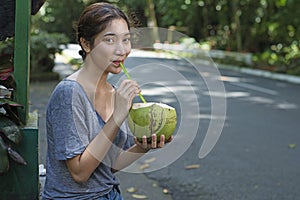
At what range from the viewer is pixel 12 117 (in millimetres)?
2283

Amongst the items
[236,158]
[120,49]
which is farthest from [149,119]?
[236,158]

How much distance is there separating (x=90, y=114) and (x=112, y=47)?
0.27 metres

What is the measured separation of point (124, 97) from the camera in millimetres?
1818

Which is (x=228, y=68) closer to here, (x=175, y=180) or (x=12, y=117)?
(x=175, y=180)

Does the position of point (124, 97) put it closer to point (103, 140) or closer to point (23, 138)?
point (103, 140)

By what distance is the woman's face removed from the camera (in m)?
1.95

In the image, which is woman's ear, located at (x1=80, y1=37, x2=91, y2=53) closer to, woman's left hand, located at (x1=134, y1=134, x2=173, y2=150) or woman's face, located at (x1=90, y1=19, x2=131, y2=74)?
woman's face, located at (x1=90, y1=19, x2=131, y2=74)

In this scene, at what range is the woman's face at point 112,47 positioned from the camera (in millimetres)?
1951

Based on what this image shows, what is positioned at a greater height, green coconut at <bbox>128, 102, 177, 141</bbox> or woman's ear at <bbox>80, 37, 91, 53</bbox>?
woman's ear at <bbox>80, 37, 91, 53</bbox>

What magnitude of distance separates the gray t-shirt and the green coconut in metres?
0.19

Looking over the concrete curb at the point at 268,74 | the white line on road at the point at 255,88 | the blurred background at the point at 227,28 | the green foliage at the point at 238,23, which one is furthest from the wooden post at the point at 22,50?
the concrete curb at the point at 268,74

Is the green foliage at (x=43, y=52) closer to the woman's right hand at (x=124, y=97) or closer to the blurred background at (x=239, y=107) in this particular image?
the blurred background at (x=239, y=107)

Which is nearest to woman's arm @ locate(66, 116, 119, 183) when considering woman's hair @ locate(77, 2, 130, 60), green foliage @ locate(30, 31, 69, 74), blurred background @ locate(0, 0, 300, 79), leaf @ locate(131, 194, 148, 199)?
woman's hair @ locate(77, 2, 130, 60)

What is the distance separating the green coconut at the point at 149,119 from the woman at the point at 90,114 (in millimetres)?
30
